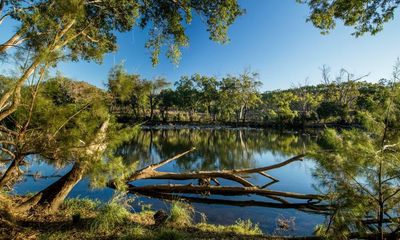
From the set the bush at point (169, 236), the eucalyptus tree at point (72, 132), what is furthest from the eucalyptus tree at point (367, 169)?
the eucalyptus tree at point (72, 132)

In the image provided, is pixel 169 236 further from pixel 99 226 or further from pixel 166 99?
pixel 166 99

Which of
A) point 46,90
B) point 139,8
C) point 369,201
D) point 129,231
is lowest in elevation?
point 129,231

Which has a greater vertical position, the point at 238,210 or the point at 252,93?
the point at 252,93

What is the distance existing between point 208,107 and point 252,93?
10.8 metres

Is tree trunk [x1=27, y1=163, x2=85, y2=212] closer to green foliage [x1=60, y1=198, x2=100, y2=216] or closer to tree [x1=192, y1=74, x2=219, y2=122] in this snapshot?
green foliage [x1=60, y1=198, x2=100, y2=216]

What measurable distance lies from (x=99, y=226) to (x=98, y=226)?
0.09 feet

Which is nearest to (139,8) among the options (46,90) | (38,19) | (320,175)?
(38,19)

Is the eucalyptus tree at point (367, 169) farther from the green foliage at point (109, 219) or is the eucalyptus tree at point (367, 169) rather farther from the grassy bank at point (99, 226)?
the green foliage at point (109, 219)

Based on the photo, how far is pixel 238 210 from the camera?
7469mm

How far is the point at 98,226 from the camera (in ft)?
13.9

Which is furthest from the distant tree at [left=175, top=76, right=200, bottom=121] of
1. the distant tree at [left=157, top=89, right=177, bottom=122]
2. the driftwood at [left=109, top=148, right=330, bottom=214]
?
the driftwood at [left=109, top=148, right=330, bottom=214]

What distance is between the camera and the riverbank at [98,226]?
12.3 ft

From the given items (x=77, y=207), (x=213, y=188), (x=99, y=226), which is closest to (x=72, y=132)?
(x=99, y=226)

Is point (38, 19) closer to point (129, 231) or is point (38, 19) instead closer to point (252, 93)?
point (129, 231)
